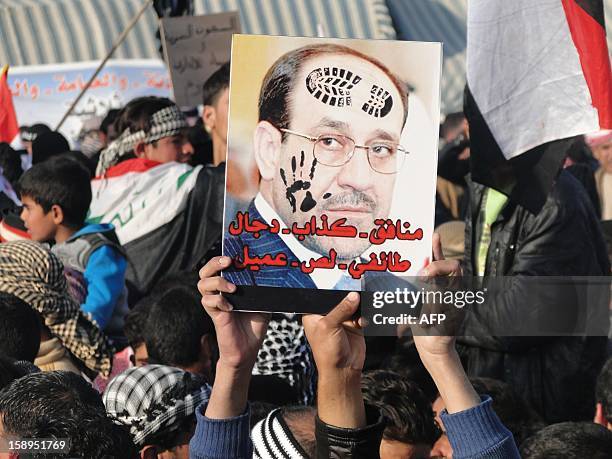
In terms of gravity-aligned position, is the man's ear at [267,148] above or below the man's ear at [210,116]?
above

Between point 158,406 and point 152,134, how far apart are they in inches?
106

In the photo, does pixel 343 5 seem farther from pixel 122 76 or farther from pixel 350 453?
pixel 350 453

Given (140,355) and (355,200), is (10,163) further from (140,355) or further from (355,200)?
(355,200)

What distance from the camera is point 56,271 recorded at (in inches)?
164

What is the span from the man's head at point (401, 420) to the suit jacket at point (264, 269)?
0.72m

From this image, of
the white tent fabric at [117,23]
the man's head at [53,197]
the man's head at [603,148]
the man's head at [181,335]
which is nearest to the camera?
the man's head at [181,335]

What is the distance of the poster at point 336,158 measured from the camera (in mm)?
2385

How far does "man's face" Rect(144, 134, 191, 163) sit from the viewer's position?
5.59 m

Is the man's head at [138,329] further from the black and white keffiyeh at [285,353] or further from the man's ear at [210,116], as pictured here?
the man's ear at [210,116]

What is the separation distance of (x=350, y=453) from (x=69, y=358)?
6.96ft

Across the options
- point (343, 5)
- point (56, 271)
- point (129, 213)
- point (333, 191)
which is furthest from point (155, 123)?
point (343, 5)

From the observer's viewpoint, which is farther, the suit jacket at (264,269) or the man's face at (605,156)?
the man's face at (605,156)

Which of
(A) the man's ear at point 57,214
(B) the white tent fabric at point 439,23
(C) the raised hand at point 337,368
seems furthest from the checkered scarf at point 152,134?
(B) the white tent fabric at point 439,23

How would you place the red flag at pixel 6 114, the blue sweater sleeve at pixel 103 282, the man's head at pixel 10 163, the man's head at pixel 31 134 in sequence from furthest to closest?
1. the man's head at pixel 31 134
2. the red flag at pixel 6 114
3. the man's head at pixel 10 163
4. the blue sweater sleeve at pixel 103 282
